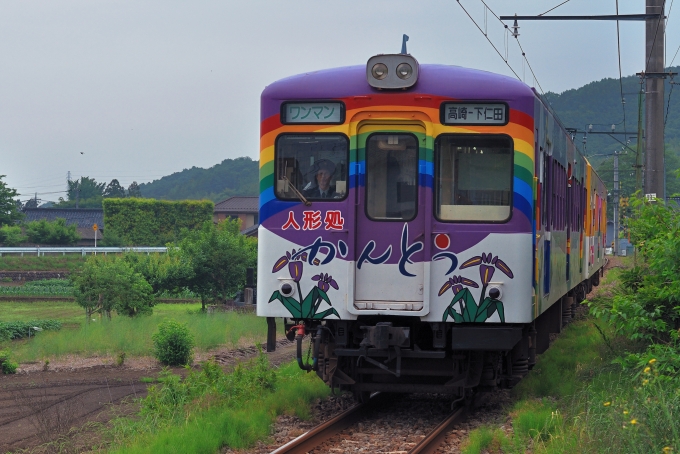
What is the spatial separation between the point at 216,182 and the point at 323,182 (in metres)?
132

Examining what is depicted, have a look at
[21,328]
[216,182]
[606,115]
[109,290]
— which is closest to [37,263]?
[21,328]

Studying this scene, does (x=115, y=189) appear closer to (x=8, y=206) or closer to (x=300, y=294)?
(x=8, y=206)

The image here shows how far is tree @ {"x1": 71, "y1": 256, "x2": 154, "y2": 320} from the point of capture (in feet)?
68.3

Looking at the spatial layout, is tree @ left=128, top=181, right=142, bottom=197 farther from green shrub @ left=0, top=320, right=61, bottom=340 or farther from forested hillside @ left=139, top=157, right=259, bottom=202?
green shrub @ left=0, top=320, right=61, bottom=340

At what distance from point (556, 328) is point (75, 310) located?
19.9 metres

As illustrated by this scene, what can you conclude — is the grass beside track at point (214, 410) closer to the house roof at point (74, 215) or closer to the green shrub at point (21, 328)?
the green shrub at point (21, 328)

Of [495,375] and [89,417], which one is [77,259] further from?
[495,375]

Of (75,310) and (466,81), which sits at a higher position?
(466,81)

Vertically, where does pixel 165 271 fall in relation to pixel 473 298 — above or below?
below

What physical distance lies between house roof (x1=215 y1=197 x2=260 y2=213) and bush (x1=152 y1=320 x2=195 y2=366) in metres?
64.3

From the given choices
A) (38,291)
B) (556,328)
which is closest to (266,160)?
(556,328)

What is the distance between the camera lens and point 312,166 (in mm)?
8438

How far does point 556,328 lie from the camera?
12.3m

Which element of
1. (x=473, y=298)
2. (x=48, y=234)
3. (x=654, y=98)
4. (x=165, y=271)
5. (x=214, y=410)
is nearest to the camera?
(x=473, y=298)
